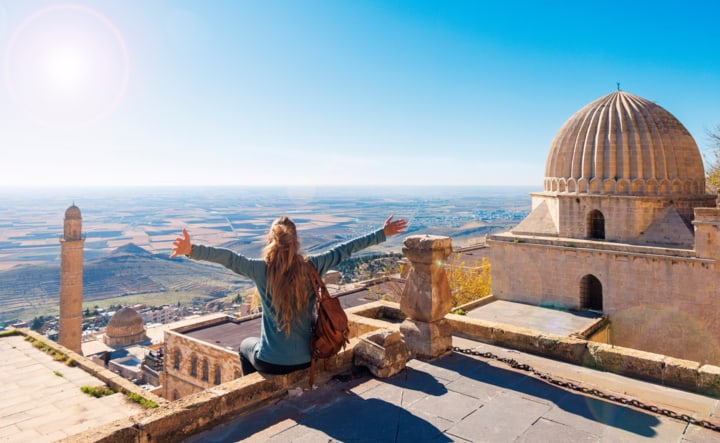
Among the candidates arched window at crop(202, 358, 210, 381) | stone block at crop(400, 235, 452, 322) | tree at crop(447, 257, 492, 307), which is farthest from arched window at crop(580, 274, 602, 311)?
arched window at crop(202, 358, 210, 381)

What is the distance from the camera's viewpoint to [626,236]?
1352 centimetres

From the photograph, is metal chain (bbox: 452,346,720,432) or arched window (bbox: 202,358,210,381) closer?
metal chain (bbox: 452,346,720,432)

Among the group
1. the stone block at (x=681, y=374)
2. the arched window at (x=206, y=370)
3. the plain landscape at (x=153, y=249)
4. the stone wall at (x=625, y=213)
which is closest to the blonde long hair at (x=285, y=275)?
the stone block at (x=681, y=374)

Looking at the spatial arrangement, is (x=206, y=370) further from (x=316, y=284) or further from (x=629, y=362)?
(x=629, y=362)

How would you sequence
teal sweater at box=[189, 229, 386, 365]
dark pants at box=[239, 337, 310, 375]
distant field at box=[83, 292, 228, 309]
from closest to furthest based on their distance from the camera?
teal sweater at box=[189, 229, 386, 365]
dark pants at box=[239, 337, 310, 375]
distant field at box=[83, 292, 228, 309]

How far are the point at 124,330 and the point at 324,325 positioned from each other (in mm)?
37618

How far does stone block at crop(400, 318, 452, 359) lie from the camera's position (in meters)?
4.95

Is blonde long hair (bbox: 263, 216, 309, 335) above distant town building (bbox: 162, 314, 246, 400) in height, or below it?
above

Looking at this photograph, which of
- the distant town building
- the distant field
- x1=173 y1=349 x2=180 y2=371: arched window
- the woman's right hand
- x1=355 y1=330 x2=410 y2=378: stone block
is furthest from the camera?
the distant field

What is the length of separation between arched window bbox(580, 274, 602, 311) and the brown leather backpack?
11.9 m

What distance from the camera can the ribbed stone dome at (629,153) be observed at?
1341 centimetres

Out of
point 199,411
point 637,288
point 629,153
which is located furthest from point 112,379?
point 629,153

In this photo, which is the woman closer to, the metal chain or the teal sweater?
the teal sweater

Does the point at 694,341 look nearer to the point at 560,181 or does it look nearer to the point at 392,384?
the point at 560,181
